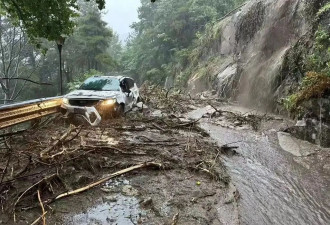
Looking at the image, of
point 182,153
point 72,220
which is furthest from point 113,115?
point 72,220

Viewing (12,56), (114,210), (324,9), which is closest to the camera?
(114,210)

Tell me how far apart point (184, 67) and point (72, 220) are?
31.7m

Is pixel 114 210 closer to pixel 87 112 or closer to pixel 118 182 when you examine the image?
pixel 118 182

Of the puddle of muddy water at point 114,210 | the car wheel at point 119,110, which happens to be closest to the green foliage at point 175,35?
the car wheel at point 119,110

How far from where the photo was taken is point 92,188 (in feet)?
17.2

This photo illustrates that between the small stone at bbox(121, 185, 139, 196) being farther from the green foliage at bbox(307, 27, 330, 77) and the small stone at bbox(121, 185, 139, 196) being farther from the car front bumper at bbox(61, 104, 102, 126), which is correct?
the green foliage at bbox(307, 27, 330, 77)

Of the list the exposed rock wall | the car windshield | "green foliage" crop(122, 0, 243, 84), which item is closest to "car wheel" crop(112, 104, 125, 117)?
the car windshield

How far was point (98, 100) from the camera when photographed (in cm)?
1026

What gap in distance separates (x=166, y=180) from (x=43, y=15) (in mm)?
5563

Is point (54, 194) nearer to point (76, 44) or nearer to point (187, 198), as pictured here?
point (187, 198)

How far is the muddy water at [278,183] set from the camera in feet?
15.5

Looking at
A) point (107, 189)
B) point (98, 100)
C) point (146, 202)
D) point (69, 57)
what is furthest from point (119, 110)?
point (69, 57)

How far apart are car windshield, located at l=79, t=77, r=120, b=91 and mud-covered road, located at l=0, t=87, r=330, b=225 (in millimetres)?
2864

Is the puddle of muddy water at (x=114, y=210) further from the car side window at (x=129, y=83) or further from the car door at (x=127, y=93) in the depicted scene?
the car side window at (x=129, y=83)
